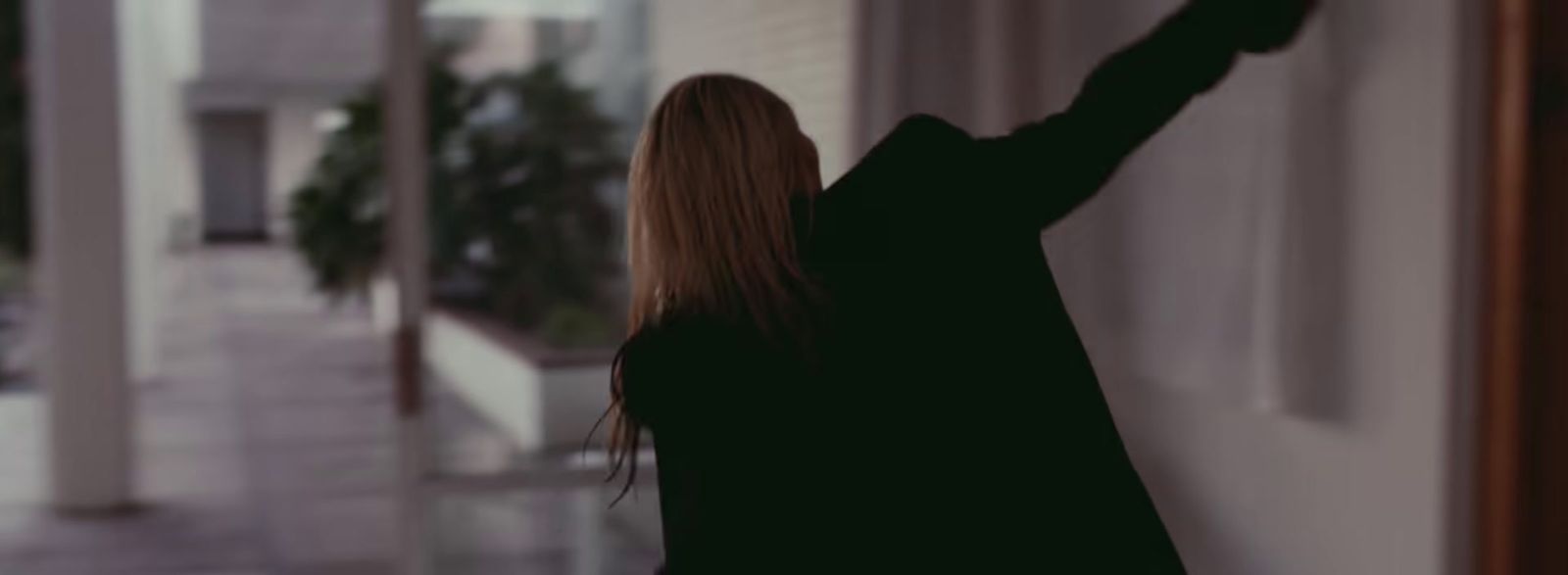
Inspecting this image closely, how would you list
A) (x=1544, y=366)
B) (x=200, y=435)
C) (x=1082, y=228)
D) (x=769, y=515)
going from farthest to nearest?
(x=200, y=435)
(x=1082, y=228)
(x=1544, y=366)
(x=769, y=515)

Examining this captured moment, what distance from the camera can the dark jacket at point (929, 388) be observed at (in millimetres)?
1504

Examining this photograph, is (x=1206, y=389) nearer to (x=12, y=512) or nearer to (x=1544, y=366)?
(x=1544, y=366)

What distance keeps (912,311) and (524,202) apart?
8.22 ft

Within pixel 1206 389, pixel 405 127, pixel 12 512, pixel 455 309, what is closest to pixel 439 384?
pixel 455 309

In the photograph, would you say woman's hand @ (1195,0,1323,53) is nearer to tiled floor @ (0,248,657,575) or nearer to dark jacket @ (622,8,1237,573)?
A: dark jacket @ (622,8,1237,573)

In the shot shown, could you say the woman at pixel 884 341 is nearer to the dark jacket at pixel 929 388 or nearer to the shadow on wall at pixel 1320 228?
the dark jacket at pixel 929 388

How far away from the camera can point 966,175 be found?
5.33 feet

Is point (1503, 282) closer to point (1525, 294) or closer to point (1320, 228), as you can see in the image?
point (1525, 294)

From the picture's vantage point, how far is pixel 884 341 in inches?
61.5

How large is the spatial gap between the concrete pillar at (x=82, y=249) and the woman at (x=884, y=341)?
539cm

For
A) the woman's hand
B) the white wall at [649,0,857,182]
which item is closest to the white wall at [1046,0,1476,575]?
the woman's hand

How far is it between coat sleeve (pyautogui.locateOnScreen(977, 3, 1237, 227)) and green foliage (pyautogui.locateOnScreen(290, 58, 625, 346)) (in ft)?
7.71

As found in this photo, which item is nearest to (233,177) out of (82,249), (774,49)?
(82,249)

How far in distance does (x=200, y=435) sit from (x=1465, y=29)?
7.58 metres
